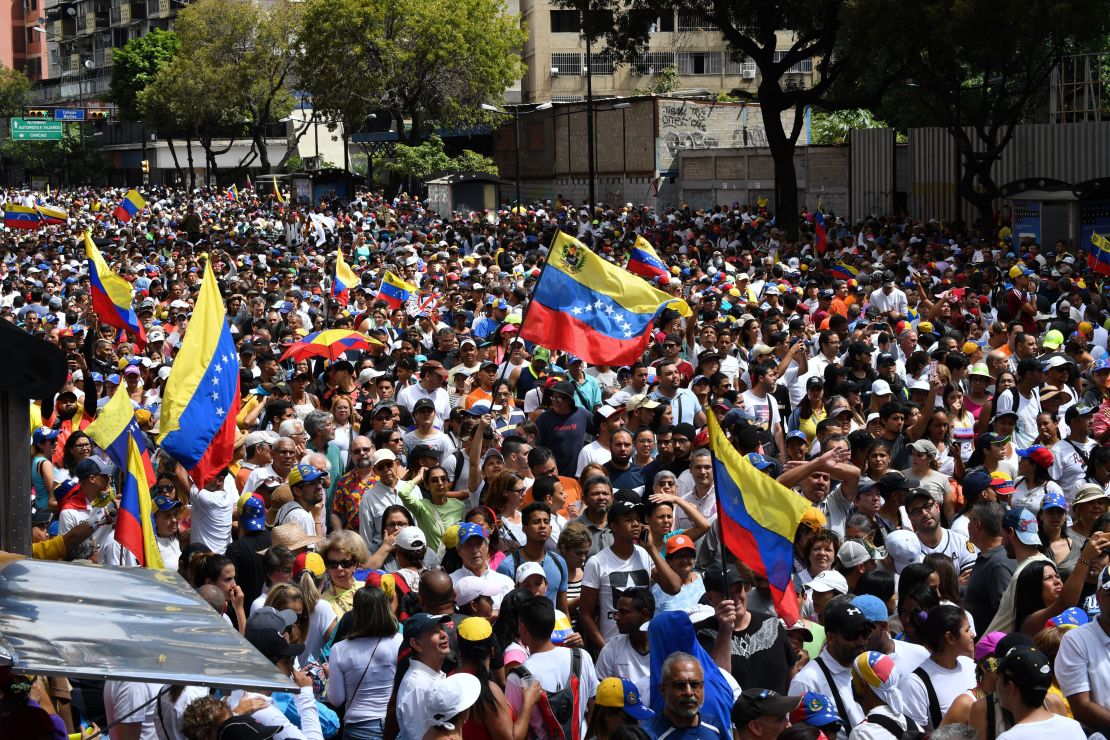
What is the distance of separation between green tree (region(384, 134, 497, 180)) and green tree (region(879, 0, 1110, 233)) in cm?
2329

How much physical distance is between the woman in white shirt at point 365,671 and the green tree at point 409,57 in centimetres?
5052

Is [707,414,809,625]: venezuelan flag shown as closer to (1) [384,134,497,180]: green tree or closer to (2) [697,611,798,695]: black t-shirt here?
(2) [697,611,798,695]: black t-shirt

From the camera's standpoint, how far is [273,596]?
6832 millimetres

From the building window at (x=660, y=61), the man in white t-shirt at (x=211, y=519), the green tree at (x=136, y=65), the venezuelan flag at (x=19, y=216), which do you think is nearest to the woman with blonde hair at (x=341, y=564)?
the man in white t-shirt at (x=211, y=519)

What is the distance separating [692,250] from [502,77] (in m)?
32.8

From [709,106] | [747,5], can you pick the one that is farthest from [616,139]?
[747,5]

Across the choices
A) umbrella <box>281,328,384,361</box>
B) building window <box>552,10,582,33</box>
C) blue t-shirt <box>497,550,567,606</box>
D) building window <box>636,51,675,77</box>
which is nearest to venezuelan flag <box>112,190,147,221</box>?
umbrella <box>281,328,384,361</box>

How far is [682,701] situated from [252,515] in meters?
3.55

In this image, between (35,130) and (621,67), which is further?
(35,130)

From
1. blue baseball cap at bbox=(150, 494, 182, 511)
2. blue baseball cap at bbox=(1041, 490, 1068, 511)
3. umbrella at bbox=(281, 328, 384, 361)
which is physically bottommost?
blue baseball cap at bbox=(150, 494, 182, 511)

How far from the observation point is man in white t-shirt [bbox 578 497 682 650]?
729cm

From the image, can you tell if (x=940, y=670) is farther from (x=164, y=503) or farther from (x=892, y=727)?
(x=164, y=503)

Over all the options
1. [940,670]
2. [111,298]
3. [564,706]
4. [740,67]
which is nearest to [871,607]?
[940,670]

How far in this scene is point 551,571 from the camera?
7.56 meters
